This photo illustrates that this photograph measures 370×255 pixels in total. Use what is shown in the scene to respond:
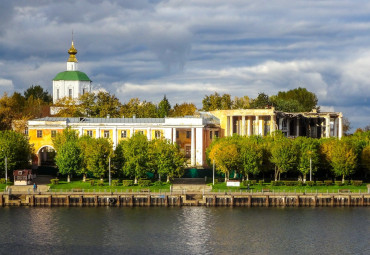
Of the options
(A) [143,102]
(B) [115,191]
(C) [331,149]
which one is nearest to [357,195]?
(C) [331,149]

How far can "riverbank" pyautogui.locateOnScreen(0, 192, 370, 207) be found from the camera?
375ft

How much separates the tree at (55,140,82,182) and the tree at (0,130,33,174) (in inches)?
230

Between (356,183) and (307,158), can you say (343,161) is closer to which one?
(356,183)

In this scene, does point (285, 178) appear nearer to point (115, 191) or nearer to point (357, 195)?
point (357, 195)

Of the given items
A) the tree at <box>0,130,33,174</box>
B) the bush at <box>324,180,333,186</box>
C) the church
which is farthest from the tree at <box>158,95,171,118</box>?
the bush at <box>324,180,333,186</box>

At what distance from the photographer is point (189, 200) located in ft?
377

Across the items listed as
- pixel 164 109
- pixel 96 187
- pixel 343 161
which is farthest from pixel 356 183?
pixel 164 109

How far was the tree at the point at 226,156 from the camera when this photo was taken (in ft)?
413

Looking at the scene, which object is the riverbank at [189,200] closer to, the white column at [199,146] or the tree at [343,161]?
the tree at [343,161]

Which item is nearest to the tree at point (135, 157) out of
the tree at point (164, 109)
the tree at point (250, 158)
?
the tree at point (250, 158)

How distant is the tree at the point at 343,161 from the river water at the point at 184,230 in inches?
655

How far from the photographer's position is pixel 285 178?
5182 inches

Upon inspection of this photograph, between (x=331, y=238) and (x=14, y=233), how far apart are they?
36.0m

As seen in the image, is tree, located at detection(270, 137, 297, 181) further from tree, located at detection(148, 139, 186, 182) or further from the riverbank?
tree, located at detection(148, 139, 186, 182)
